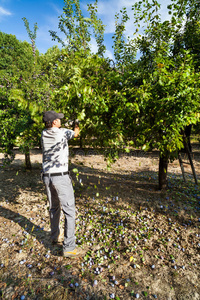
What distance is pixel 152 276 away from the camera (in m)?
3.02

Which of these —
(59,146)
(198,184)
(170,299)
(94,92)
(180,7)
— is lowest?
(170,299)

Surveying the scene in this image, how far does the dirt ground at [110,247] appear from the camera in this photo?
275 cm

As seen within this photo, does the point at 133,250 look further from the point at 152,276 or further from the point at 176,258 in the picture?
the point at 176,258

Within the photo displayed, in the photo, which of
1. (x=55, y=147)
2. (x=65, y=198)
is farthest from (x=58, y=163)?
(x=65, y=198)

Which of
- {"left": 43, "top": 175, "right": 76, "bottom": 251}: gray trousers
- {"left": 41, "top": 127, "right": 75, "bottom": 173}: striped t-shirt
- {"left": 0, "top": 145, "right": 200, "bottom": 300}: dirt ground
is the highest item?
{"left": 41, "top": 127, "right": 75, "bottom": 173}: striped t-shirt

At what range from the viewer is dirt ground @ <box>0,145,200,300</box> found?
108 inches

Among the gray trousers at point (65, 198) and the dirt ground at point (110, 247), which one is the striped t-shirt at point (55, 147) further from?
the dirt ground at point (110, 247)

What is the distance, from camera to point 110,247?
12.2 feet

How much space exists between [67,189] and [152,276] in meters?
2.24

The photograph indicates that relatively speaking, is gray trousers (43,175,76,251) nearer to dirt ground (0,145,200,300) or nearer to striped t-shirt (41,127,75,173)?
striped t-shirt (41,127,75,173)

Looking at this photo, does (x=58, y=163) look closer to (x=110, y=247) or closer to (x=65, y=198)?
(x=65, y=198)

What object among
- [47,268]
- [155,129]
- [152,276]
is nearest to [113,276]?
→ [152,276]

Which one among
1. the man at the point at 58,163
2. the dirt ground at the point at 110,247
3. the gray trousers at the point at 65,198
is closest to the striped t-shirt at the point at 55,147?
the man at the point at 58,163

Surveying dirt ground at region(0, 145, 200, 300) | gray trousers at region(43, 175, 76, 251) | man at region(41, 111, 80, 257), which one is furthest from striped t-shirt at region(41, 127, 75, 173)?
dirt ground at region(0, 145, 200, 300)
